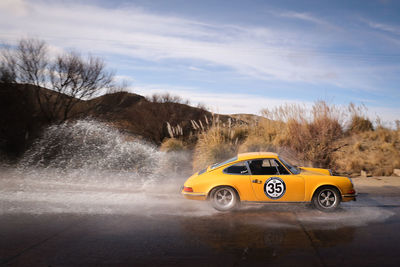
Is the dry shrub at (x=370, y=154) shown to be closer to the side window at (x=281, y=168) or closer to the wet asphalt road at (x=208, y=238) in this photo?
the wet asphalt road at (x=208, y=238)

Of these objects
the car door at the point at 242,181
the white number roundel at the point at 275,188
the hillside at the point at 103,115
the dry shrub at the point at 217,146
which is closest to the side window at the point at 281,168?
the white number roundel at the point at 275,188

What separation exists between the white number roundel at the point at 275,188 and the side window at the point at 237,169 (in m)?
0.57

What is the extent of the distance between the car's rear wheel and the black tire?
1.75m

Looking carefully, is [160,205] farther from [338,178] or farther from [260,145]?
[260,145]

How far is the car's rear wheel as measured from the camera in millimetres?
7266

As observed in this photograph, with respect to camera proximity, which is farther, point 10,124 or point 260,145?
point 10,124

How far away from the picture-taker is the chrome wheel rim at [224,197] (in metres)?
7.30

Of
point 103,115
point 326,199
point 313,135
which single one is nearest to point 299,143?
point 313,135

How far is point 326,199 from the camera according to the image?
722cm

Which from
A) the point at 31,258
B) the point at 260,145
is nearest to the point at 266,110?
the point at 260,145

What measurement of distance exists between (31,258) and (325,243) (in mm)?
4445

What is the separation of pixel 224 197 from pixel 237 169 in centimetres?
70

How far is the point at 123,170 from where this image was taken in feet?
44.1

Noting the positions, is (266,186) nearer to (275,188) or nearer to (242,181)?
(275,188)
